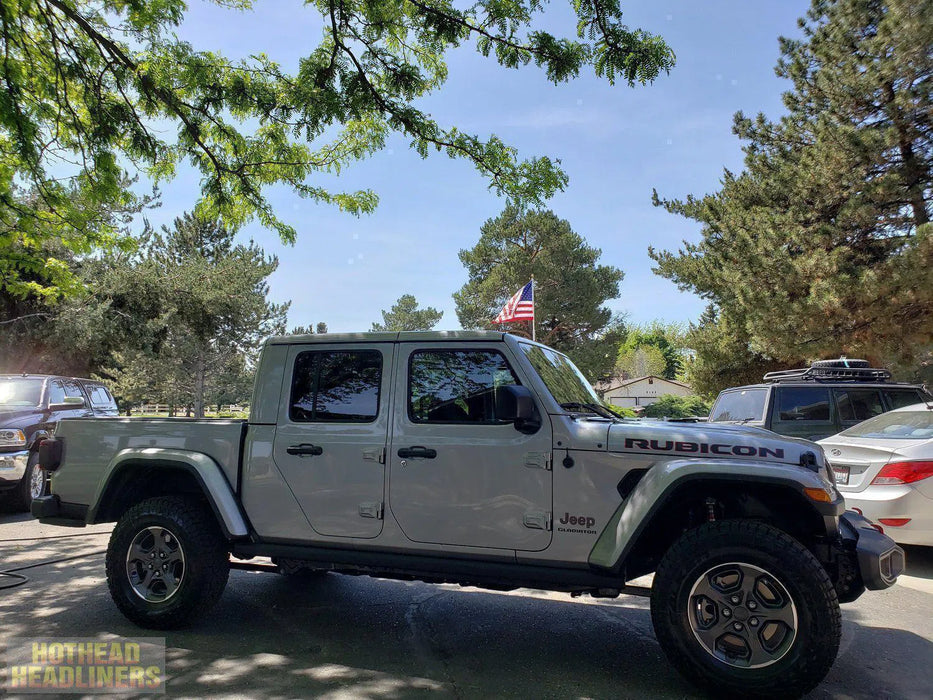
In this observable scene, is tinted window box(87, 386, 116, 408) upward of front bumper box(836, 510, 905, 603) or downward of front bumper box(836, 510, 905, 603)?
upward

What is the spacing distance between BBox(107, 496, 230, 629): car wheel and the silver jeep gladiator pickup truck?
14 mm

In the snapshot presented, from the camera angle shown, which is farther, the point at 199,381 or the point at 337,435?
the point at 199,381

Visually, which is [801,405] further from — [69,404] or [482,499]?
[69,404]

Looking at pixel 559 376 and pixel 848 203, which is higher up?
pixel 848 203

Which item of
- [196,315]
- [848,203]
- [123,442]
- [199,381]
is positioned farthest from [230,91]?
[199,381]

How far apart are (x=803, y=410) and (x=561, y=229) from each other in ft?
A: 110

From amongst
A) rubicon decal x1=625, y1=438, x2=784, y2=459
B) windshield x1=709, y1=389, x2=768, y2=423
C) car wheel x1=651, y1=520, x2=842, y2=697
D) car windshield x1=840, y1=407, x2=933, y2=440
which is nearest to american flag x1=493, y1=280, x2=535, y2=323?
windshield x1=709, y1=389, x2=768, y2=423

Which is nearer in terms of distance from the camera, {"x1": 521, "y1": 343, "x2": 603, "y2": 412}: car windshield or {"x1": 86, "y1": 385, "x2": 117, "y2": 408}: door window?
{"x1": 521, "y1": 343, "x2": 603, "y2": 412}: car windshield

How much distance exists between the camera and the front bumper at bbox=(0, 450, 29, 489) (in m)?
8.34

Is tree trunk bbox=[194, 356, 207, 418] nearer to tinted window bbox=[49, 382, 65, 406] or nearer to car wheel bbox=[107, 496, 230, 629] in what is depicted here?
tinted window bbox=[49, 382, 65, 406]

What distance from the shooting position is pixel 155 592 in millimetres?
4242

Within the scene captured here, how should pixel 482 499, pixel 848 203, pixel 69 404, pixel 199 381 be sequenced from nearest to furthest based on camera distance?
pixel 482 499 < pixel 69 404 < pixel 848 203 < pixel 199 381

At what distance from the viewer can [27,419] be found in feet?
29.0

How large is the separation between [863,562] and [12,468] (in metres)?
9.76
